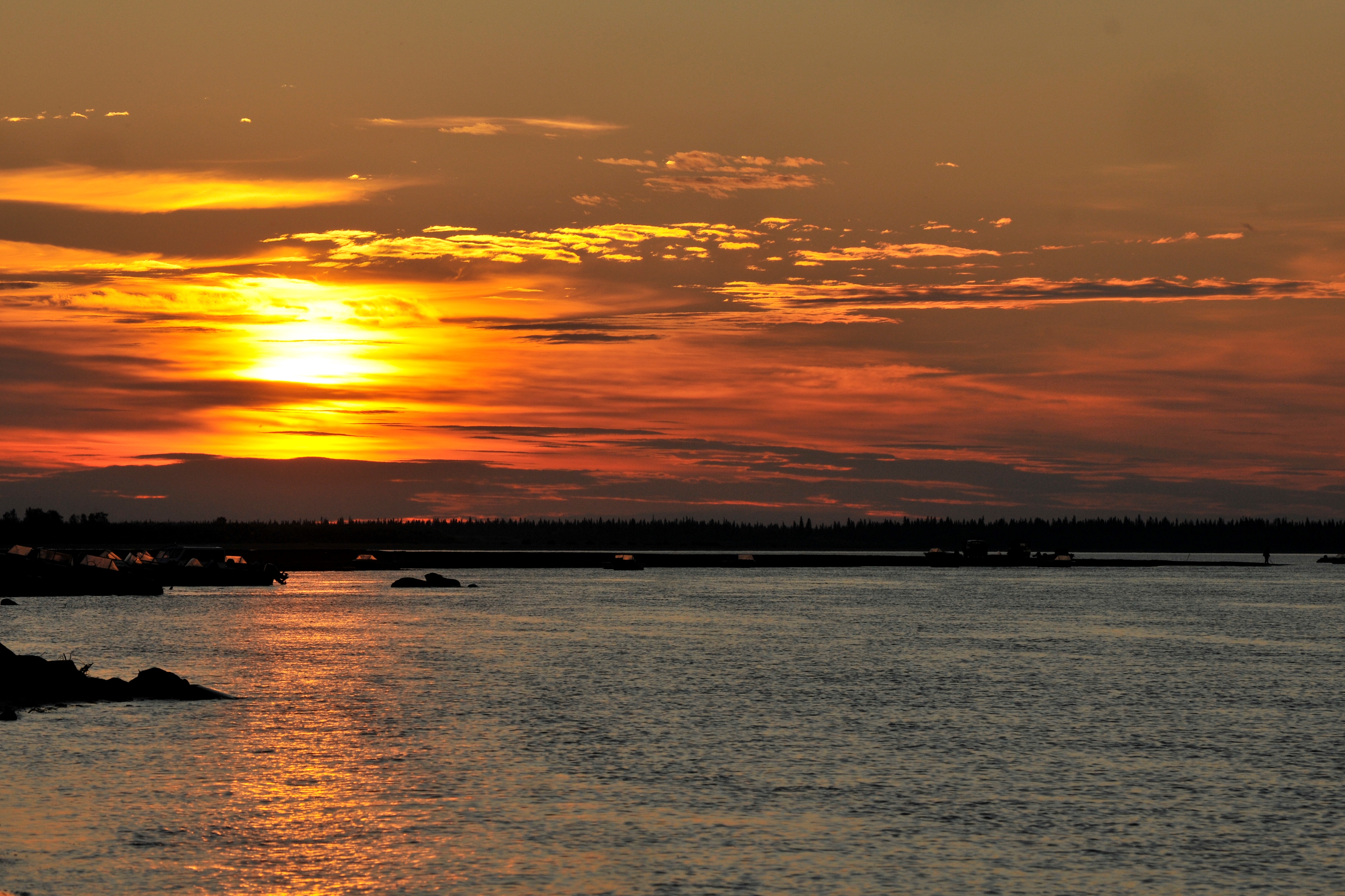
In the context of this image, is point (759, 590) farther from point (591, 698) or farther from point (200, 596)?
point (591, 698)

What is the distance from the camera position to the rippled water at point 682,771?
830 inches

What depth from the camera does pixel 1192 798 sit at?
2752 cm

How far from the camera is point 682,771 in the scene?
30.4 meters

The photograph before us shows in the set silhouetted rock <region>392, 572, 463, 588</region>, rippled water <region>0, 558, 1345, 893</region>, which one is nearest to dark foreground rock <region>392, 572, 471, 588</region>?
silhouetted rock <region>392, 572, 463, 588</region>

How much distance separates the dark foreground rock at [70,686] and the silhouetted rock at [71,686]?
10 mm

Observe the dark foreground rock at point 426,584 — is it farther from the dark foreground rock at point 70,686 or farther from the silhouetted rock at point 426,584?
the dark foreground rock at point 70,686

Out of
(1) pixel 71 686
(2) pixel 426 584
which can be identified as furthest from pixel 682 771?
(2) pixel 426 584

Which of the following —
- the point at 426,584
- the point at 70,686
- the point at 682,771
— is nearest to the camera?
the point at 682,771

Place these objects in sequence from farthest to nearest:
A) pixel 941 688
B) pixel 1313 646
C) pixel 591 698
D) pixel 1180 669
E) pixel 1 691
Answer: pixel 1313 646 → pixel 1180 669 → pixel 941 688 → pixel 591 698 → pixel 1 691

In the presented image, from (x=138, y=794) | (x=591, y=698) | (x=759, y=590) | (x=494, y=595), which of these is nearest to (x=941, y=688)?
(x=591, y=698)

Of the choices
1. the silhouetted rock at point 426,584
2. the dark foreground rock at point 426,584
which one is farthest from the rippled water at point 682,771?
the dark foreground rock at point 426,584

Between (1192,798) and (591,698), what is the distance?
2211cm

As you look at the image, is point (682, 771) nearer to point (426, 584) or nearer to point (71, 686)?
point (71, 686)

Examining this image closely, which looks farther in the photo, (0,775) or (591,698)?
(591,698)
